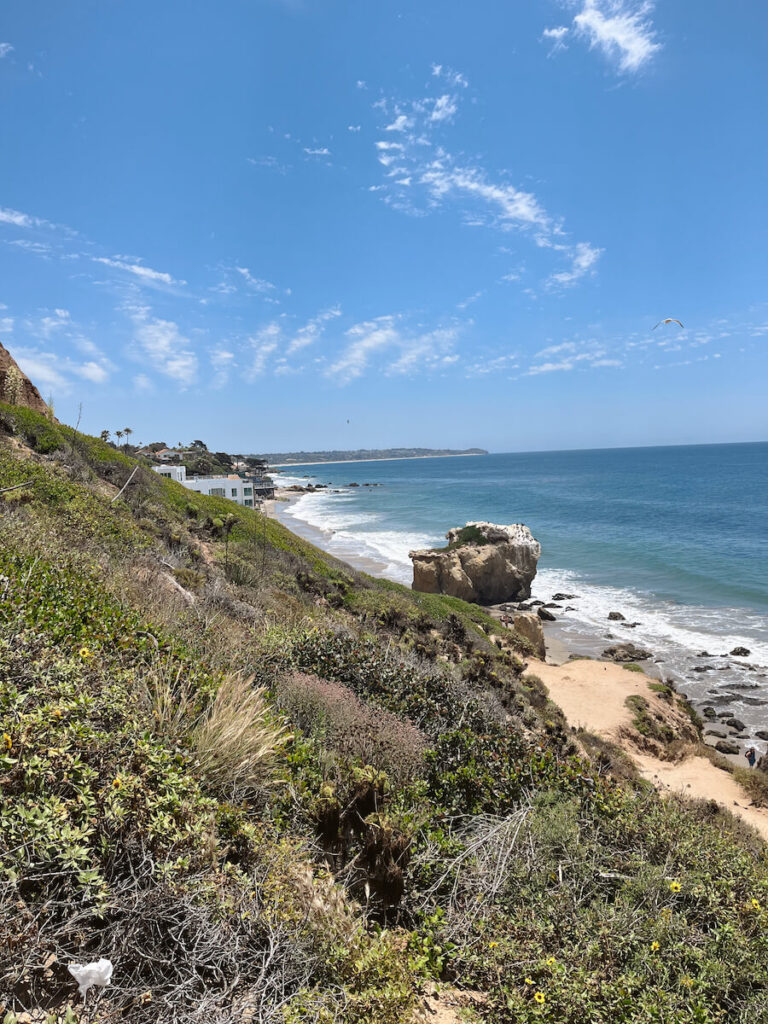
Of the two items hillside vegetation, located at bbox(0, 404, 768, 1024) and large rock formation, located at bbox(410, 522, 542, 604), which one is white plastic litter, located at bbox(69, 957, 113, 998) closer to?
hillside vegetation, located at bbox(0, 404, 768, 1024)

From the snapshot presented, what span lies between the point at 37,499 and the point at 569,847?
9450 mm

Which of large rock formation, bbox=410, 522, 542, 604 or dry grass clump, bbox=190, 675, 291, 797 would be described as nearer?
dry grass clump, bbox=190, 675, 291, 797

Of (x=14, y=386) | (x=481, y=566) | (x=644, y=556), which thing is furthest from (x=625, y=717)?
(x=644, y=556)

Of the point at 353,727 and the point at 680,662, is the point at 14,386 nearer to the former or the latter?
the point at 353,727

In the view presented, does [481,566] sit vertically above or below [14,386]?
below

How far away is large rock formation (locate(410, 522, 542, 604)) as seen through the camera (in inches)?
1113

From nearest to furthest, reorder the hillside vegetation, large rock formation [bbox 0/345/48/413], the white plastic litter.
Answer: the white plastic litter < the hillside vegetation < large rock formation [bbox 0/345/48/413]

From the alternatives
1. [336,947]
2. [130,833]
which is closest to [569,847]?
[336,947]

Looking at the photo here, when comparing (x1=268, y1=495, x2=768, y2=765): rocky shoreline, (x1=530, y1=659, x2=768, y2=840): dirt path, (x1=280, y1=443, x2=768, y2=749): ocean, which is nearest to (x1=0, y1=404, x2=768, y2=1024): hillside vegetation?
(x1=530, y1=659, x2=768, y2=840): dirt path

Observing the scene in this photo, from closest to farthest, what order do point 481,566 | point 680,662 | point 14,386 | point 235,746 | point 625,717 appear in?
point 235,746
point 625,717
point 14,386
point 680,662
point 481,566

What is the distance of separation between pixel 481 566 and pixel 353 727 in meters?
24.3

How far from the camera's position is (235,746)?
3.83 m

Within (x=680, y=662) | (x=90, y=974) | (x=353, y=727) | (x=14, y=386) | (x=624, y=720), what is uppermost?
(x=14, y=386)

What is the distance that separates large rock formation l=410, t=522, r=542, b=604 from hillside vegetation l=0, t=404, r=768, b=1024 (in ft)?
70.6
